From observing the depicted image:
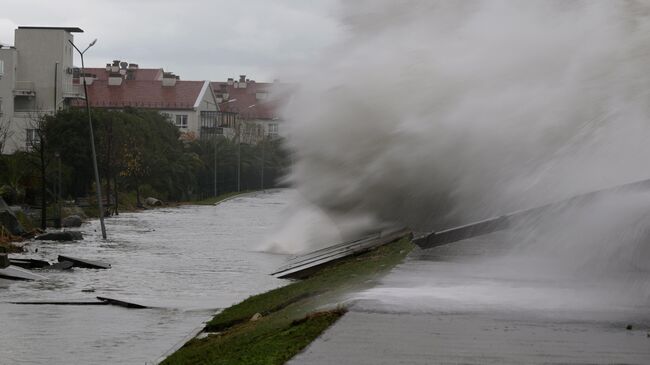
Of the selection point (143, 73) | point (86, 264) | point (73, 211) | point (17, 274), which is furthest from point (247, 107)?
point (17, 274)

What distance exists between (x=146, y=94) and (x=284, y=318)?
130 m

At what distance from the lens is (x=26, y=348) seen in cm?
1448

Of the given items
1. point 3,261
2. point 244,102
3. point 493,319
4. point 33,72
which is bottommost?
point 3,261

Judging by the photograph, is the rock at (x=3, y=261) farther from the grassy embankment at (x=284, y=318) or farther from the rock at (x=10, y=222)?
the rock at (x=10, y=222)

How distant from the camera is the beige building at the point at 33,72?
108 metres

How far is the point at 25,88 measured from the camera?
110062mm

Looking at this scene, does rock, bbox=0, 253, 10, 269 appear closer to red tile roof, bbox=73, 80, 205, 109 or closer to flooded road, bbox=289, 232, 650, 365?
flooded road, bbox=289, 232, 650, 365

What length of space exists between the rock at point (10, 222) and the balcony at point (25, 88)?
2718 inches

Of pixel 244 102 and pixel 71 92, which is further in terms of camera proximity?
pixel 244 102

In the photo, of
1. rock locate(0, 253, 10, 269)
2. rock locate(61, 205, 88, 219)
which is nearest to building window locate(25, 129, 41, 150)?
rock locate(61, 205, 88, 219)

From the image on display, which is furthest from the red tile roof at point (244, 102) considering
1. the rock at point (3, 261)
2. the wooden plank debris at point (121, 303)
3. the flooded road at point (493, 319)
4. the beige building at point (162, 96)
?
the flooded road at point (493, 319)

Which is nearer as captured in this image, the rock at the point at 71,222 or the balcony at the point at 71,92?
the rock at the point at 71,222

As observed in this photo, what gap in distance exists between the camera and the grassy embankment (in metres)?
10.3

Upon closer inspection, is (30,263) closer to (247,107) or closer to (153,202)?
(153,202)
